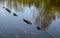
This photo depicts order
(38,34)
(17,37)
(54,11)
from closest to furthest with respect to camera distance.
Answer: (17,37) → (38,34) → (54,11)

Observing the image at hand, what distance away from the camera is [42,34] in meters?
12.7

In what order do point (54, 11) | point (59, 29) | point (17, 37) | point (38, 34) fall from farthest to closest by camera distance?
point (54, 11) → point (59, 29) → point (38, 34) → point (17, 37)

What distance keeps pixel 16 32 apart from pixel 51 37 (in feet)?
8.49

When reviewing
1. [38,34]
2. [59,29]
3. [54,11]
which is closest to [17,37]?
[38,34]

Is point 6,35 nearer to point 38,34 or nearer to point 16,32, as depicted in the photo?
point 16,32

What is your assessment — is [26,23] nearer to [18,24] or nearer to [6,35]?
[18,24]

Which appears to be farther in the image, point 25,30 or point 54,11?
point 54,11

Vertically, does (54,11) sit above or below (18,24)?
below

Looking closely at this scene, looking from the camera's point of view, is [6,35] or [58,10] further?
[58,10]

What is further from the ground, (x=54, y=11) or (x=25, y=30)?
(x=25, y=30)

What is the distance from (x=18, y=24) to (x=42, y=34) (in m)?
3.06

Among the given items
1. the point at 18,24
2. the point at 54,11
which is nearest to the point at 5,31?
the point at 18,24

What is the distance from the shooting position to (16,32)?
12797 millimetres

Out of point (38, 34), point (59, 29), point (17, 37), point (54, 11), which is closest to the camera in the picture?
point (17, 37)
